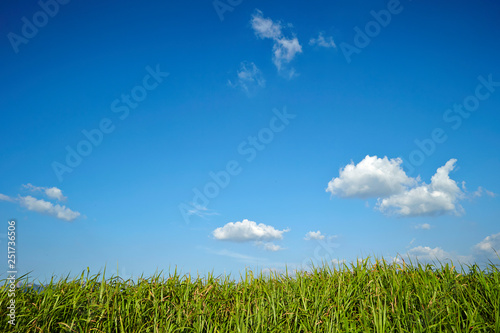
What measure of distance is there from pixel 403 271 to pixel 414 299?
1.40 metres

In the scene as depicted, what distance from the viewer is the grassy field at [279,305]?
5027 millimetres

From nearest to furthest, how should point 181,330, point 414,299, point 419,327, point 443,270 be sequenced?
1. point 419,327
2. point 181,330
3. point 414,299
4. point 443,270

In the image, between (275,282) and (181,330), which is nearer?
(181,330)

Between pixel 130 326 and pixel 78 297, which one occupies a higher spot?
pixel 78 297

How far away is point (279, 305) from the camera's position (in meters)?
5.63

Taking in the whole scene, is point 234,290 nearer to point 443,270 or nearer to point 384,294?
point 384,294

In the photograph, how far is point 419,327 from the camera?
15.5 feet

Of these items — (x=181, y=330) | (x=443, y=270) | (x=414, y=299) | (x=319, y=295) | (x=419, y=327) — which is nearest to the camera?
(x=419, y=327)

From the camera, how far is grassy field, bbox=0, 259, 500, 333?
198 inches

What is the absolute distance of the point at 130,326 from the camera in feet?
17.3

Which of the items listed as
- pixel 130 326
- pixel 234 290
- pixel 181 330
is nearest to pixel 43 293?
pixel 130 326

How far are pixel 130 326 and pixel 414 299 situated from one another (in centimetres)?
434

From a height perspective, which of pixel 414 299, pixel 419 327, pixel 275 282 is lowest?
pixel 419 327

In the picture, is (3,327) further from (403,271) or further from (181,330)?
(403,271)
